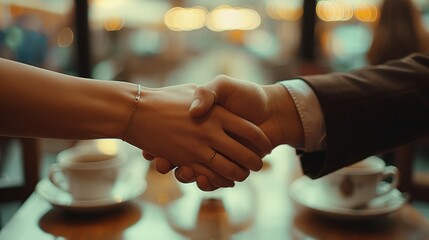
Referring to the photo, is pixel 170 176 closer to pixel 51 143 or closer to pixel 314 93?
pixel 314 93

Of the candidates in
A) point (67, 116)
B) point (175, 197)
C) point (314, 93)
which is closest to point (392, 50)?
point (314, 93)

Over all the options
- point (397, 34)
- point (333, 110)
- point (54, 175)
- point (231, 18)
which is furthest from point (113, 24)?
point (333, 110)

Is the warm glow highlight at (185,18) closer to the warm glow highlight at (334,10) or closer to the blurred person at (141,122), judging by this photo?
the warm glow highlight at (334,10)

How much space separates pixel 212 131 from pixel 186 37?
308cm

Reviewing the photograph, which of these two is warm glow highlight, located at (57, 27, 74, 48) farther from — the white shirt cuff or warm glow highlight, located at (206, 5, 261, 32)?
the white shirt cuff

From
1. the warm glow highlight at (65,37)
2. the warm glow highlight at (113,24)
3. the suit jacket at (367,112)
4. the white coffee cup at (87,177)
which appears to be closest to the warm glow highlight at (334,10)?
the warm glow highlight at (113,24)

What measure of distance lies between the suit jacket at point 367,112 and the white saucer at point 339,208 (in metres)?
0.04

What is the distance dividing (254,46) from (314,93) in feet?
11.6

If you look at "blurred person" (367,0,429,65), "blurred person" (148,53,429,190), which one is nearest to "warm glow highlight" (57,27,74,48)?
"blurred person" (367,0,429,65)

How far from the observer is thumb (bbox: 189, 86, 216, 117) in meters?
0.81

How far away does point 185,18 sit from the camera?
3637 millimetres

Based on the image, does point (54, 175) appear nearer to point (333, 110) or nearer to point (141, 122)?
point (141, 122)

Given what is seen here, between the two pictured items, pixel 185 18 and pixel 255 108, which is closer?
pixel 255 108

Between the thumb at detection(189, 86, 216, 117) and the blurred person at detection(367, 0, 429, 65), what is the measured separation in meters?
1.60
